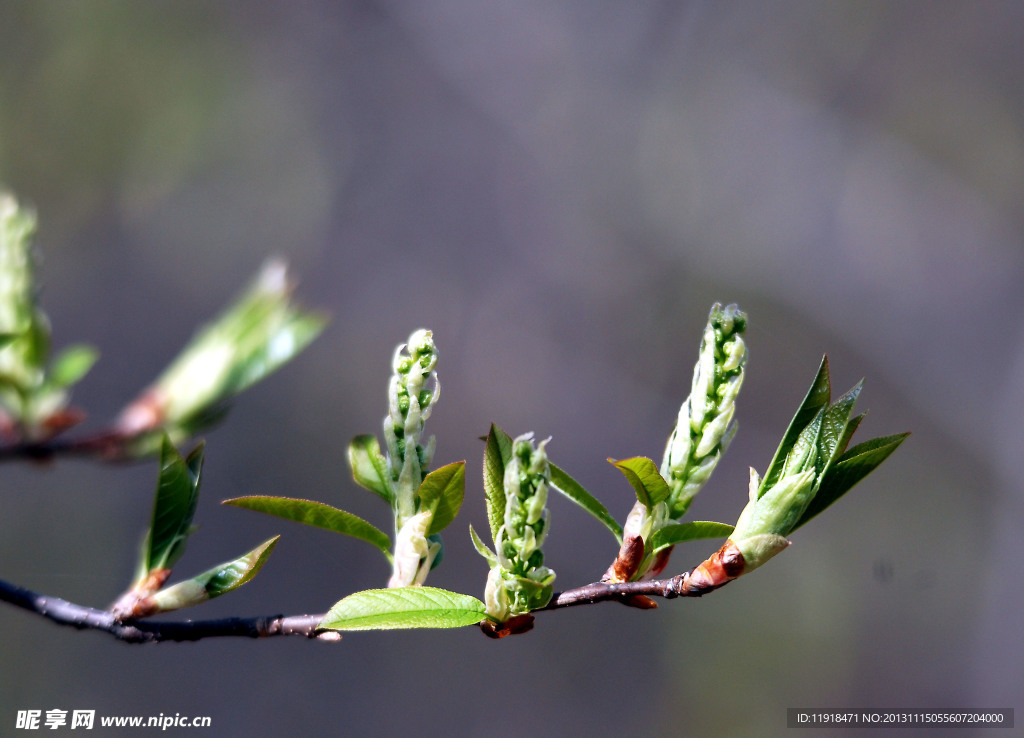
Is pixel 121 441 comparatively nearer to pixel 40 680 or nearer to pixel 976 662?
pixel 40 680

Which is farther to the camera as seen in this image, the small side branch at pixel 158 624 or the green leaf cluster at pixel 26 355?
the green leaf cluster at pixel 26 355

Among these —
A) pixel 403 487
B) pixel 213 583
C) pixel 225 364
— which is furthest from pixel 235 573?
pixel 225 364

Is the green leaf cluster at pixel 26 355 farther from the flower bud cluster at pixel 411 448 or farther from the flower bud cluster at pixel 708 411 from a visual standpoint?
the flower bud cluster at pixel 708 411

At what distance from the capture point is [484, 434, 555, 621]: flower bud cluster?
459mm

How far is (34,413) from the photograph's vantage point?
29.1 inches

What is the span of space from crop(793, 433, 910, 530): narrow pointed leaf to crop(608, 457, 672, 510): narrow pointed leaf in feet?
0.30

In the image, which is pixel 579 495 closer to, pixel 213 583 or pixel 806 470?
pixel 806 470

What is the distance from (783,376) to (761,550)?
3796mm

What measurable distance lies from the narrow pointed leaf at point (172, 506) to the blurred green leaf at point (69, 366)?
0.24 meters

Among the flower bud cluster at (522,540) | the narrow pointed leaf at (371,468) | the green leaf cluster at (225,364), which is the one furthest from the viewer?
the green leaf cluster at (225,364)

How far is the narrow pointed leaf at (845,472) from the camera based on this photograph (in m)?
0.52

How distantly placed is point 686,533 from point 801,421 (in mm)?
109

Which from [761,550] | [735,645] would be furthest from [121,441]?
[735,645]

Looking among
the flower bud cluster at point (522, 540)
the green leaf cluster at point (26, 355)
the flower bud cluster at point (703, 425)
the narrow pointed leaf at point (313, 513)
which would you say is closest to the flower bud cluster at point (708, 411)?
the flower bud cluster at point (703, 425)
